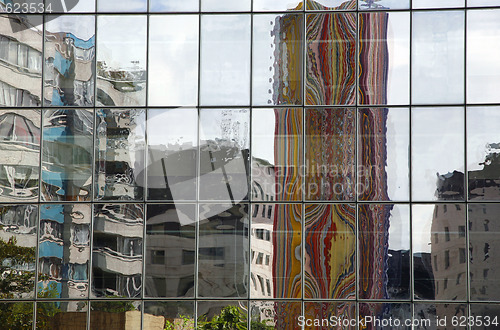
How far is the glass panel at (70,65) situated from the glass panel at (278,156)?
3.25 m

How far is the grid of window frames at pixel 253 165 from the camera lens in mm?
9477

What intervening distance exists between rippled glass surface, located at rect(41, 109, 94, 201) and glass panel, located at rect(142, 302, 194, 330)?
242 centimetres

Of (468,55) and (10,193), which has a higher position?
(468,55)

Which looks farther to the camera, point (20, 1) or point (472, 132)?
point (20, 1)

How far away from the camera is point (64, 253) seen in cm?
971

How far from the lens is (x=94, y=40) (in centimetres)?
1005

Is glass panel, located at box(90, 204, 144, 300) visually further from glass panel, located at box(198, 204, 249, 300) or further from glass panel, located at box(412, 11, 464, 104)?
glass panel, located at box(412, 11, 464, 104)

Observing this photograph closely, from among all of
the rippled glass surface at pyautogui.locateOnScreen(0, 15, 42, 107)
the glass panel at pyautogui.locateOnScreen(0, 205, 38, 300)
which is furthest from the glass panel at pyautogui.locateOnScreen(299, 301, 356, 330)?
the rippled glass surface at pyautogui.locateOnScreen(0, 15, 42, 107)

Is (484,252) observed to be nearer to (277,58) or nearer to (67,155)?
(277,58)

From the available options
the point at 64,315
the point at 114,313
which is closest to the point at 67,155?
the point at 64,315

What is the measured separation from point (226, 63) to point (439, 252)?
508cm

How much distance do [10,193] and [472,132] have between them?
8409 millimetres

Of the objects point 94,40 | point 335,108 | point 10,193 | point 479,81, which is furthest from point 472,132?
point 10,193

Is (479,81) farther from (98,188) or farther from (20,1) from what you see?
(20,1)
